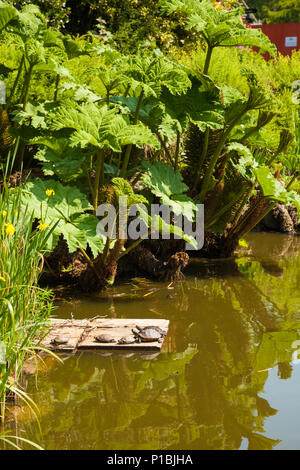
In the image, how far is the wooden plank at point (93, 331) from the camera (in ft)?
10.00

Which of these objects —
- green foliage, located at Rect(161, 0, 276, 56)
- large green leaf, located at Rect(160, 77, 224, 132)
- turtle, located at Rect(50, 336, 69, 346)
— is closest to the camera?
turtle, located at Rect(50, 336, 69, 346)

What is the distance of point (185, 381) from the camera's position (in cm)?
270

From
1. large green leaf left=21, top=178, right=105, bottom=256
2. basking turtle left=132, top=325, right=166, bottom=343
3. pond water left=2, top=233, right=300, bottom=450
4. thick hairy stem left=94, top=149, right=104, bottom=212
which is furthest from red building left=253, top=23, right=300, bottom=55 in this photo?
basking turtle left=132, top=325, right=166, bottom=343

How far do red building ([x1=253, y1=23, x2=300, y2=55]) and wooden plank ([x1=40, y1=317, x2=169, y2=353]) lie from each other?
19.5 meters

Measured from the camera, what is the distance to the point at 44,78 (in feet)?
15.9

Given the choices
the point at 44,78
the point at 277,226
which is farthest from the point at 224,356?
the point at 277,226

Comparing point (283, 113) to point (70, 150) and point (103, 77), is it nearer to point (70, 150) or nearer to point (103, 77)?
point (103, 77)

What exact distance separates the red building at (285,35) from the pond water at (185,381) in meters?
18.9

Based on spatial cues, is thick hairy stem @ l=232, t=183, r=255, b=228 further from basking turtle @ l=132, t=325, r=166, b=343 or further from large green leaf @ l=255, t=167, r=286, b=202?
basking turtle @ l=132, t=325, r=166, b=343

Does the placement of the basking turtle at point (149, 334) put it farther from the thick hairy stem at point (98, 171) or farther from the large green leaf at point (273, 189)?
the large green leaf at point (273, 189)

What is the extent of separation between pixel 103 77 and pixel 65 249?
4.05ft

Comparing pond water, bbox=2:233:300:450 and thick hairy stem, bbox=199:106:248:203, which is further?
thick hairy stem, bbox=199:106:248:203

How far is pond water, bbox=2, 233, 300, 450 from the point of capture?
2.21 metres

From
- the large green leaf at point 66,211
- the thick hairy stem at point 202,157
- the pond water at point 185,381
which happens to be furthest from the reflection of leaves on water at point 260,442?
the thick hairy stem at point 202,157
